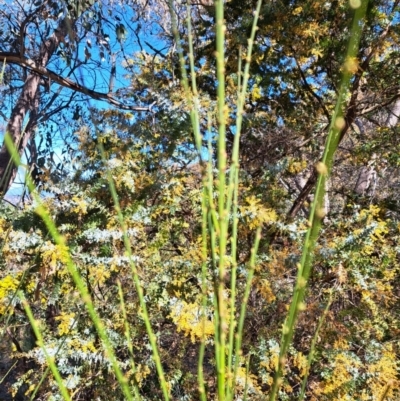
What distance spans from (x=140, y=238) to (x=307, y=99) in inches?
65.1

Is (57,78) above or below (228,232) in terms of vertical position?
above

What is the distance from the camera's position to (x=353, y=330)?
250cm

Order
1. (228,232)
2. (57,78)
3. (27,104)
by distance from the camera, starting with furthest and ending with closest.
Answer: (27,104) < (57,78) < (228,232)

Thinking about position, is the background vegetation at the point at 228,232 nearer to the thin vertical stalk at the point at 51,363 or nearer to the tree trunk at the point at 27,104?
the tree trunk at the point at 27,104

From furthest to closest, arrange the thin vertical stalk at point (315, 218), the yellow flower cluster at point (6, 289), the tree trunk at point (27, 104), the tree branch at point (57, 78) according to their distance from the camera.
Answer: the tree trunk at point (27, 104), the tree branch at point (57, 78), the yellow flower cluster at point (6, 289), the thin vertical stalk at point (315, 218)

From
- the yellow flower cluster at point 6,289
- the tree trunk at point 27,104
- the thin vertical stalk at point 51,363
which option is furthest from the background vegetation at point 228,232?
the thin vertical stalk at point 51,363

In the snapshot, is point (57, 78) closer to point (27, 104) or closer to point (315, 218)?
point (27, 104)

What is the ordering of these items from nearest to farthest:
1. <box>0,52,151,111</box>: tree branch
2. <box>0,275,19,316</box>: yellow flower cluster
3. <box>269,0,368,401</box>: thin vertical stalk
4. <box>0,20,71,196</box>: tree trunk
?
<box>269,0,368,401</box>: thin vertical stalk → <box>0,275,19,316</box>: yellow flower cluster → <box>0,52,151,111</box>: tree branch → <box>0,20,71,196</box>: tree trunk

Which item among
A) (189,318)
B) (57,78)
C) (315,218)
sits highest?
(57,78)

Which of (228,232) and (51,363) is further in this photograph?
(228,232)

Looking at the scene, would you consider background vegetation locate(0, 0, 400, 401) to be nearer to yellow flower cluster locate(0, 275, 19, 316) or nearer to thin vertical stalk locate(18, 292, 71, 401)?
yellow flower cluster locate(0, 275, 19, 316)

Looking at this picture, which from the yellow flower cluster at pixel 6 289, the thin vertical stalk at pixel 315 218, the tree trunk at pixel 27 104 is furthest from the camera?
the tree trunk at pixel 27 104

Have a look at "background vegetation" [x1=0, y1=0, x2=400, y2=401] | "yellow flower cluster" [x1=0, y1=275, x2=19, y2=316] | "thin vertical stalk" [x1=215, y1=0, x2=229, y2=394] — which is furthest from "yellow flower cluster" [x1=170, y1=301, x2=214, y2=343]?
"thin vertical stalk" [x1=215, y1=0, x2=229, y2=394]

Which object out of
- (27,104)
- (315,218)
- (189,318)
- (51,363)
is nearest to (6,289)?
(189,318)
